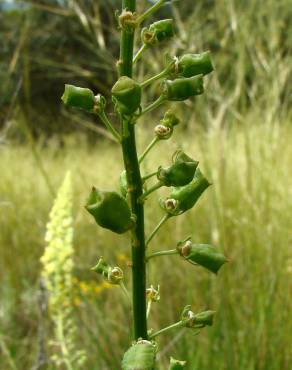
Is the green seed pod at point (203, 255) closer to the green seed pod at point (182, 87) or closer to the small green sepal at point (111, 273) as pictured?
the small green sepal at point (111, 273)

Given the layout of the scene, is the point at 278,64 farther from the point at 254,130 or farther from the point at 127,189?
the point at 127,189

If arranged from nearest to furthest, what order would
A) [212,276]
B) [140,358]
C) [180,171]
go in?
[140,358]
[180,171]
[212,276]

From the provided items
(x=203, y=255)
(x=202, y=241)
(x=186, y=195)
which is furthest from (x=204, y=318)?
(x=202, y=241)

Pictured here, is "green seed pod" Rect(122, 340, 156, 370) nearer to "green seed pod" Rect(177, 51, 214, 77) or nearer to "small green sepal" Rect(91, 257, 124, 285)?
"small green sepal" Rect(91, 257, 124, 285)

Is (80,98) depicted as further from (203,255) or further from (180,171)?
(203,255)

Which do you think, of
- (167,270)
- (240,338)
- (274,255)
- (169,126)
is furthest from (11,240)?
(169,126)

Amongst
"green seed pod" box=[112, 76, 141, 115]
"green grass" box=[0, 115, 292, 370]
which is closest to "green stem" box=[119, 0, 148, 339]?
"green seed pod" box=[112, 76, 141, 115]

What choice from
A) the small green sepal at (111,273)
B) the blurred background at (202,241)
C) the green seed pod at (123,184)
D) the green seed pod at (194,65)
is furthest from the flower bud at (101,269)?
the blurred background at (202,241)

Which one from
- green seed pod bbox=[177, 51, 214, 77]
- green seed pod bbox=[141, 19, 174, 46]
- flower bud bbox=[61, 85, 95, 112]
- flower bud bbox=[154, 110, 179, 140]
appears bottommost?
flower bud bbox=[154, 110, 179, 140]
